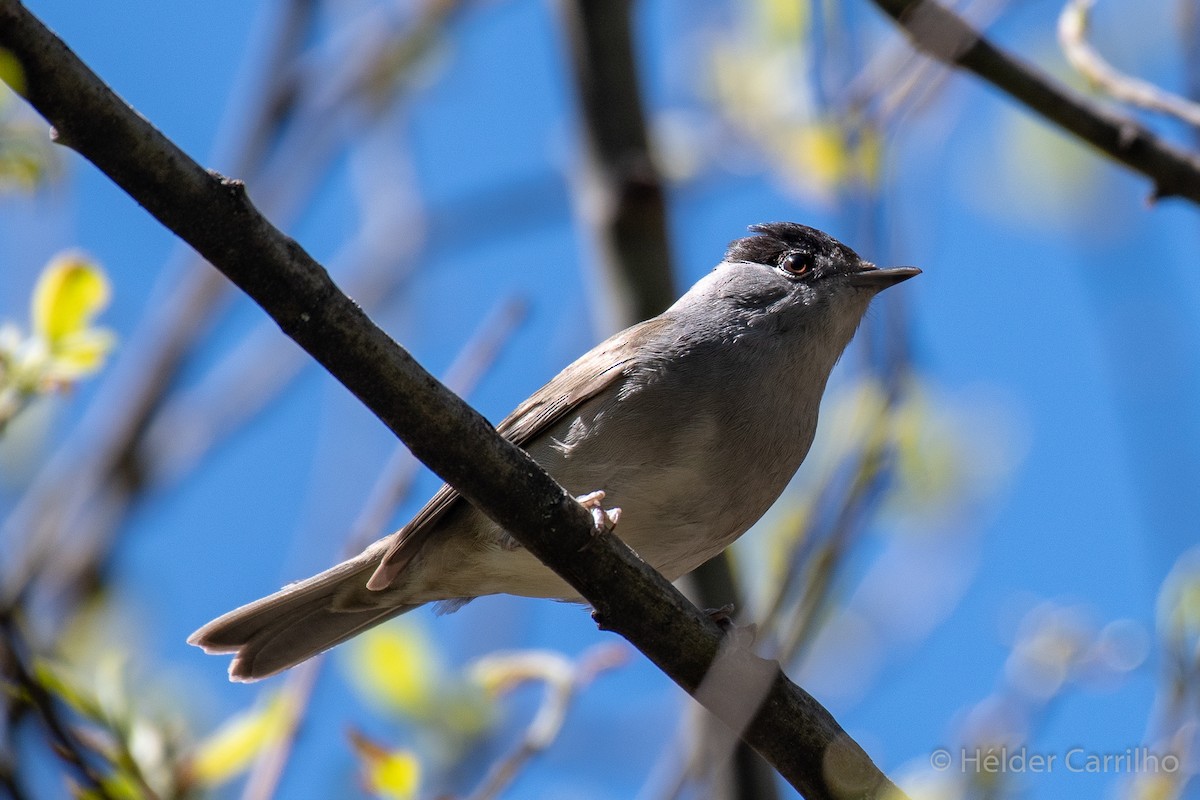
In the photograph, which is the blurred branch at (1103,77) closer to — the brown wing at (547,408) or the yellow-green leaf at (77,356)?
the brown wing at (547,408)

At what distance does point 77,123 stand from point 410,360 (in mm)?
771

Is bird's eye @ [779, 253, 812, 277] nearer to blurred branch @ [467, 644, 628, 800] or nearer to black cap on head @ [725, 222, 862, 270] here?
black cap on head @ [725, 222, 862, 270]

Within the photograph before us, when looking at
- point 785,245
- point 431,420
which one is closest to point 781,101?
point 785,245

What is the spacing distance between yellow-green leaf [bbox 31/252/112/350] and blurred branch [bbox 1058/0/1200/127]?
111 inches

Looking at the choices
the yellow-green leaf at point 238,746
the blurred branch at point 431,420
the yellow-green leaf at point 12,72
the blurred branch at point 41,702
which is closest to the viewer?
the blurred branch at point 41,702

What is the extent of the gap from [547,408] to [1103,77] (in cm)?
199

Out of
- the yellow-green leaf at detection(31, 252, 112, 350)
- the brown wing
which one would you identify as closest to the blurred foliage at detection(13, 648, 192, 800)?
the yellow-green leaf at detection(31, 252, 112, 350)

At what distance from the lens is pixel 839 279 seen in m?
4.83

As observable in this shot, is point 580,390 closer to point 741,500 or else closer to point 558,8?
point 741,500

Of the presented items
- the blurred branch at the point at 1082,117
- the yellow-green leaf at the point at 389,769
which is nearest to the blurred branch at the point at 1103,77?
the blurred branch at the point at 1082,117

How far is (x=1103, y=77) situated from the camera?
12.5ft

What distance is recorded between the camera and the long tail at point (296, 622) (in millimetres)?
4586

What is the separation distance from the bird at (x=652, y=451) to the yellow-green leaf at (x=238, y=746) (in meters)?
0.83

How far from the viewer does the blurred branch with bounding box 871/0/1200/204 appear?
384 centimetres
